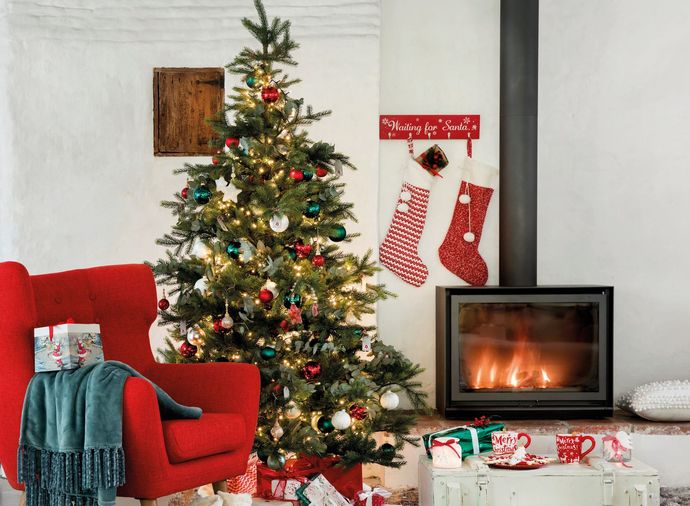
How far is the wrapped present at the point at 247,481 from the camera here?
3705mm

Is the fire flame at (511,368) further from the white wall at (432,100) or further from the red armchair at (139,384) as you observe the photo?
the red armchair at (139,384)

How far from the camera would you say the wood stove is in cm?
458

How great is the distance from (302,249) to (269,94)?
0.67m

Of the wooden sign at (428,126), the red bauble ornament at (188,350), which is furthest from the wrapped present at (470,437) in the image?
the wooden sign at (428,126)

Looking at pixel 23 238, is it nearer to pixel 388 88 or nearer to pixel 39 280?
pixel 39 280

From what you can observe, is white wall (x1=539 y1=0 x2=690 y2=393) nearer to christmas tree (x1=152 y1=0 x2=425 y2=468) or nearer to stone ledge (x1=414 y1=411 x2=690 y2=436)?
stone ledge (x1=414 y1=411 x2=690 y2=436)

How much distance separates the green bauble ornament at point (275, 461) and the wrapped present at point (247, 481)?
0.51 ft

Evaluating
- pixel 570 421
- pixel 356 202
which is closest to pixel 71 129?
pixel 356 202

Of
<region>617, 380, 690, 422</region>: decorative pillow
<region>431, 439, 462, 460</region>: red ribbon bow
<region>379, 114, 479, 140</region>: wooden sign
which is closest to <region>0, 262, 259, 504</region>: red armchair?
<region>431, 439, 462, 460</region>: red ribbon bow

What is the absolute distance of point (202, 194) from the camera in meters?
3.69

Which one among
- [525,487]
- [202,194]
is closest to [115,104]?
[202,194]

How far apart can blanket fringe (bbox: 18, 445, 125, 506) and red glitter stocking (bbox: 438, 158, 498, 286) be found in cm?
262

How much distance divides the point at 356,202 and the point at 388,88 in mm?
704

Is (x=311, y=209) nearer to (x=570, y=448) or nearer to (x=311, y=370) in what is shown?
→ (x=311, y=370)
